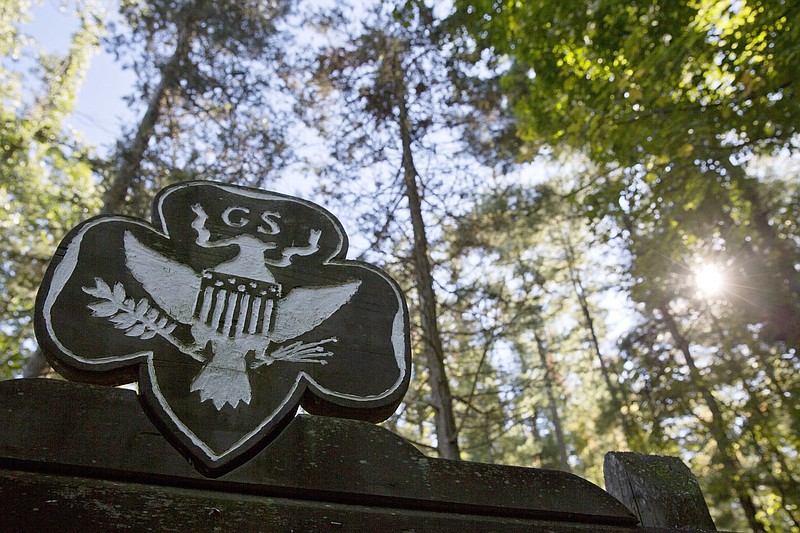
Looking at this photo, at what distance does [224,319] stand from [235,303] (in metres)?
0.08

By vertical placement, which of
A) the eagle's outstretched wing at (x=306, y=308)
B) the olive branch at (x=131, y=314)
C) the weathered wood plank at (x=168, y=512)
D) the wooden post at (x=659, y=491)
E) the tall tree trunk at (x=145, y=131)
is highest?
the tall tree trunk at (x=145, y=131)

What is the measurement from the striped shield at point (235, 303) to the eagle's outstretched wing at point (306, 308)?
41mm

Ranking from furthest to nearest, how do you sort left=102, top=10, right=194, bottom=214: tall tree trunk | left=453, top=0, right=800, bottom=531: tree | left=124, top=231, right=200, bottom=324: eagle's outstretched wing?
left=102, top=10, right=194, bottom=214: tall tree trunk
left=453, top=0, right=800, bottom=531: tree
left=124, top=231, right=200, bottom=324: eagle's outstretched wing

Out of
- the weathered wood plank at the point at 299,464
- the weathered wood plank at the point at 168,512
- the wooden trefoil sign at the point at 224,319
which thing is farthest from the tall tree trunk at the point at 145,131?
the weathered wood plank at the point at 168,512

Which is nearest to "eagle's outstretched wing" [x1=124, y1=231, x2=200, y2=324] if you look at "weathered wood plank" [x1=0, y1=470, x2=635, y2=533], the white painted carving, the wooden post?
the white painted carving

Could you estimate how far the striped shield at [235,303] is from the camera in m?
1.97

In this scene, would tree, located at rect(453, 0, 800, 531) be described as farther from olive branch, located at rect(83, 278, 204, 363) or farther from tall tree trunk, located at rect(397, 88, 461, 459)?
olive branch, located at rect(83, 278, 204, 363)

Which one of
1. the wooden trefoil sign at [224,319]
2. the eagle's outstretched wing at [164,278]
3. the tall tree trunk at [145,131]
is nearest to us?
the wooden trefoil sign at [224,319]

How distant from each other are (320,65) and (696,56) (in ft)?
17.3

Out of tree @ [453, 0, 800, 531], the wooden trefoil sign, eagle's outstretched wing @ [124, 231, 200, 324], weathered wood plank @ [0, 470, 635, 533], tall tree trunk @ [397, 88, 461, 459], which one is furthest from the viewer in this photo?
tall tree trunk @ [397, 88, 461, 459]

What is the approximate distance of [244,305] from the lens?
203 cm

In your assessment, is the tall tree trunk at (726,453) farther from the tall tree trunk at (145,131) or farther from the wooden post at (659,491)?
the tall tree trunk at (145,131)

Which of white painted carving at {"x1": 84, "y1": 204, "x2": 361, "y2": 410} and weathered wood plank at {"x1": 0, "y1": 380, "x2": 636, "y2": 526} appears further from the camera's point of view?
white painted carving at {"x1": 84, "y1": 204, "x2": 361, "y2": 410}

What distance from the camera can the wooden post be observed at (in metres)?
1.96
